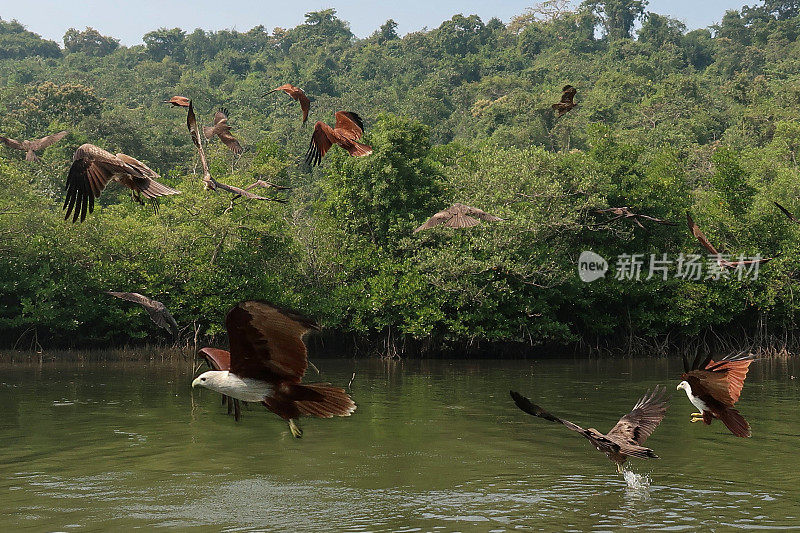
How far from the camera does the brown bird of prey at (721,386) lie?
10711mm

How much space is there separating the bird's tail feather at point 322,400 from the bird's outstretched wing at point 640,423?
15.6ft

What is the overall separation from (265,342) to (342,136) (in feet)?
14.9

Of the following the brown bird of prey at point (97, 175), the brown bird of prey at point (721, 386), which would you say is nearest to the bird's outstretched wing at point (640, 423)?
the brown bird of prey at point (721, 386)

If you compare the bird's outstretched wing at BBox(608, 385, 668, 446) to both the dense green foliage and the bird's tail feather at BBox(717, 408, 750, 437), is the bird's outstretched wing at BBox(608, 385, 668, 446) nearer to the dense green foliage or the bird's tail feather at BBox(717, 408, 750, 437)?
the bird's tail feather at BBox(717, 408, 750, 437)

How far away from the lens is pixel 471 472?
46.5 feet

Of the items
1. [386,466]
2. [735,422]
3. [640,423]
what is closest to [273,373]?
[640,423]

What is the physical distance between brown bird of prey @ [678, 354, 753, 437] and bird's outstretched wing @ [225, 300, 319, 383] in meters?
→ 5.28

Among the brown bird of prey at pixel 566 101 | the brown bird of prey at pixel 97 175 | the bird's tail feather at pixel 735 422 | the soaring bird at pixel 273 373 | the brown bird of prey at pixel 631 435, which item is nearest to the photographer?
the soaring bird at pixel 273 373

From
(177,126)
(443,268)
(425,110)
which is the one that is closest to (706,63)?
(425,110)

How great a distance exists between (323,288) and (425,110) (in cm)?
3527

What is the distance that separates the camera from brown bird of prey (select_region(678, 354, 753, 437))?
10711 millimetres

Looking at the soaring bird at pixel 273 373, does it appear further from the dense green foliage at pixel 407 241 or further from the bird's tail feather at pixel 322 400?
the dense green foliage at pixel 407 241

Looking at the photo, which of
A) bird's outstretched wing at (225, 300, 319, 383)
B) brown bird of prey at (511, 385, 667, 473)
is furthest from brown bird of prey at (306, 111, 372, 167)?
brown bird of prey at (511, 385, 667, 473)

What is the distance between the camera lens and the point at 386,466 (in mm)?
14750
